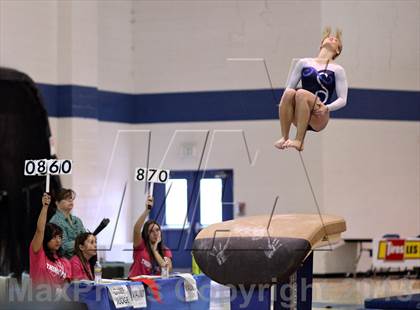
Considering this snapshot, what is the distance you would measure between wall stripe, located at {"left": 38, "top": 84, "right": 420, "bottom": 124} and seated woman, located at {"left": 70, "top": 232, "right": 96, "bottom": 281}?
7939mm

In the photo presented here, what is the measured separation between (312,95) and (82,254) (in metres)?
3.07

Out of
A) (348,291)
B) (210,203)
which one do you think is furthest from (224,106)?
(348,291)

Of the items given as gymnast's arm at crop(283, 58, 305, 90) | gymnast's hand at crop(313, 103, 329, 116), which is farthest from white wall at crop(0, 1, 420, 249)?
gymnast's hand at crop(313, 103, 329, 116)

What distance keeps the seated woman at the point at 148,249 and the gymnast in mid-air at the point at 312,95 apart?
284cm

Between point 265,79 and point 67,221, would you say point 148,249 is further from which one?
point 265,79

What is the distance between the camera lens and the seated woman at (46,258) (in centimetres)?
831

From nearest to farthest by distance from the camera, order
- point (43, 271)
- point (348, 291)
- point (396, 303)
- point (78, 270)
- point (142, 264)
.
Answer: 1. point (43, 271)
2. point (78, 270)
3. point (142, 264)
4. point (396, 303)
5. point (348, 291)

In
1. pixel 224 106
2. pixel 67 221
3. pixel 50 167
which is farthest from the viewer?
pixel 224 106

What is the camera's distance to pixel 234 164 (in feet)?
56.5

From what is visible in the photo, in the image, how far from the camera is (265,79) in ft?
56.0

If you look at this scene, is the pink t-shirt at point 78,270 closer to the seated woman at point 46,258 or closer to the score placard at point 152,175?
the seated woman at point 46,258

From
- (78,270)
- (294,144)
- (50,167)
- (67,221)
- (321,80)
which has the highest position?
(321,80)

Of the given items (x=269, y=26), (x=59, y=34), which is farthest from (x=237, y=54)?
(x=59, y=34)

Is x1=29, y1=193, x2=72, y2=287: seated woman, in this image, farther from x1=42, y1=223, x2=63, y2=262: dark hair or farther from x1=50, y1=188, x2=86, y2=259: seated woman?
x1=50, y1=188, x2=86, y2=259: seated woman
